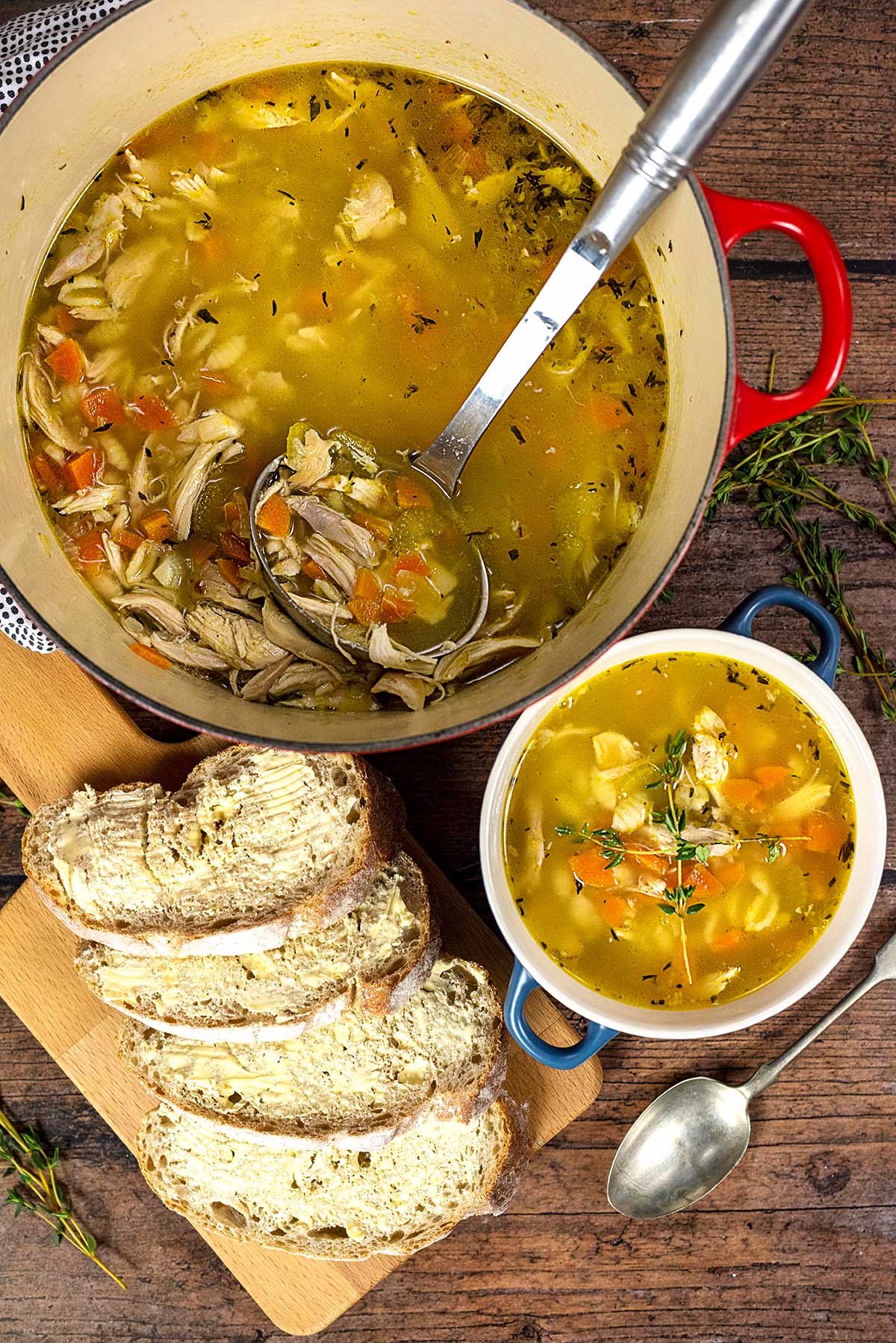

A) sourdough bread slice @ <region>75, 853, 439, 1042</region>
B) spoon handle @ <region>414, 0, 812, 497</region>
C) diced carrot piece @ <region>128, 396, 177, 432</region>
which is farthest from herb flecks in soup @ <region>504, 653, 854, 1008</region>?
diced carrot piece @ <region>128, 396, 177, 432</region>

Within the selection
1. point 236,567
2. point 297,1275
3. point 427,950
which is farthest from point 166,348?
point 297,1275

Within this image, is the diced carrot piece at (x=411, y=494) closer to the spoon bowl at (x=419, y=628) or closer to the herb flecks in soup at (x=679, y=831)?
the spoon bowl at (x=419, y=628)

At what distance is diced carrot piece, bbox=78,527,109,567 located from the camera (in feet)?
6.91

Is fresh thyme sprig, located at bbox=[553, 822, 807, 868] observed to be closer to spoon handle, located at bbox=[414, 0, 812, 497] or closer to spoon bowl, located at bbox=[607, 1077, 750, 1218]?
→ spoon bowl, located at bbox=[607, 1077, 750, 1218]

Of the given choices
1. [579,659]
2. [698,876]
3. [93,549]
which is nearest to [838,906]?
[698,876]

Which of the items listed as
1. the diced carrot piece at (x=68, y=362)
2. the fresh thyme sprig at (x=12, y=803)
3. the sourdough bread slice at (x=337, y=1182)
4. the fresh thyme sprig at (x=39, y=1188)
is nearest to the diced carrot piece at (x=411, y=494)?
the diced carrot piece at (x=68, y=362)

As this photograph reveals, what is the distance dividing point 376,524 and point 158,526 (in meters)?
0.42

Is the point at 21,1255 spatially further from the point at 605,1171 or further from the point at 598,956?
the point at 598,956

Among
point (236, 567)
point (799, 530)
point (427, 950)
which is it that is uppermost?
point (236, 567)

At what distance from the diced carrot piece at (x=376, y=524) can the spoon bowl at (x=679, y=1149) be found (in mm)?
1504

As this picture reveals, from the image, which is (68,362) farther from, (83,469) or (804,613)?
(804,613)

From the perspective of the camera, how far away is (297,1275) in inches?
101

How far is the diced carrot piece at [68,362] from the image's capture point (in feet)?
6.85

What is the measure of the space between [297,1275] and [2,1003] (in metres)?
0.97
